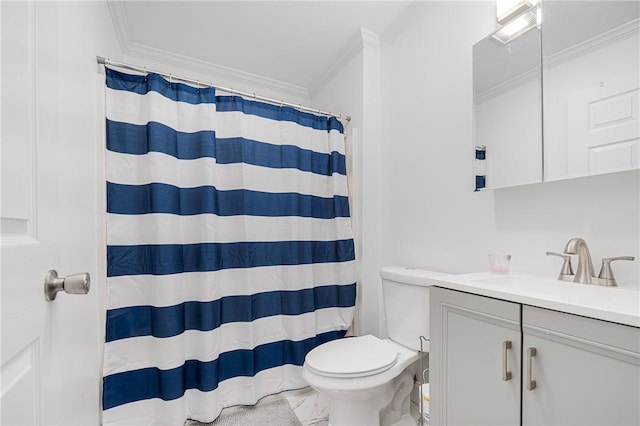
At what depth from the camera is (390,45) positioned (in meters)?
1.93

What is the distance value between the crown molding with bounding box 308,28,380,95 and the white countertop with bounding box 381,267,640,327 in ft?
5.27

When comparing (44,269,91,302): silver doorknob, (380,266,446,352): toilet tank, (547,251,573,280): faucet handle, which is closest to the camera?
(44,269,91,302): silver doorknob

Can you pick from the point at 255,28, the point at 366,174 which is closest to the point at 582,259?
the point at 366,174

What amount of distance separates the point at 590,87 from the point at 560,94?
0.28 ft

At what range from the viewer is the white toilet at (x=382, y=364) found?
129cm

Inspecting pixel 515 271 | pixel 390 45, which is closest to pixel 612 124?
pixel 515 271

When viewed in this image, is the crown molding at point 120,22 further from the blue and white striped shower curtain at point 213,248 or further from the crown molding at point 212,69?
the blue and white striped shower curtain at point 213,248

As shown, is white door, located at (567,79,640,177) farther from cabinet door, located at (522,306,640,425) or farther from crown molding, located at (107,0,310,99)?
crown molding, located at (107,0,310,99)

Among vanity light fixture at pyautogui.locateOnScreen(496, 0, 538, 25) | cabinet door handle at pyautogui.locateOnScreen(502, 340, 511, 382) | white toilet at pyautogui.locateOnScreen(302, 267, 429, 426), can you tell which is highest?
vanity light fixture at pyautogui.locateOnScreen(496, 0, 538, 25)

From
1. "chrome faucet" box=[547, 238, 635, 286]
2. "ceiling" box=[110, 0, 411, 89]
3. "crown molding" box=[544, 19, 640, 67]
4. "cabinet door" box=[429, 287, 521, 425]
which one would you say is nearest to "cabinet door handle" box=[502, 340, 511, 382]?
"cabinet door" box=[429, 287, 521, 425]

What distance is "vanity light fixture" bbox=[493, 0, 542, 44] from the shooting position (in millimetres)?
1152

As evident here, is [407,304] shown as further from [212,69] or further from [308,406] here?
[212,69]

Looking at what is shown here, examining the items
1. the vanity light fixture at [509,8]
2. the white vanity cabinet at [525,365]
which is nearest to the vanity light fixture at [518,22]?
the vanity light fixture at [509,8]

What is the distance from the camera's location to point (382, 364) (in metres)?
1.34
